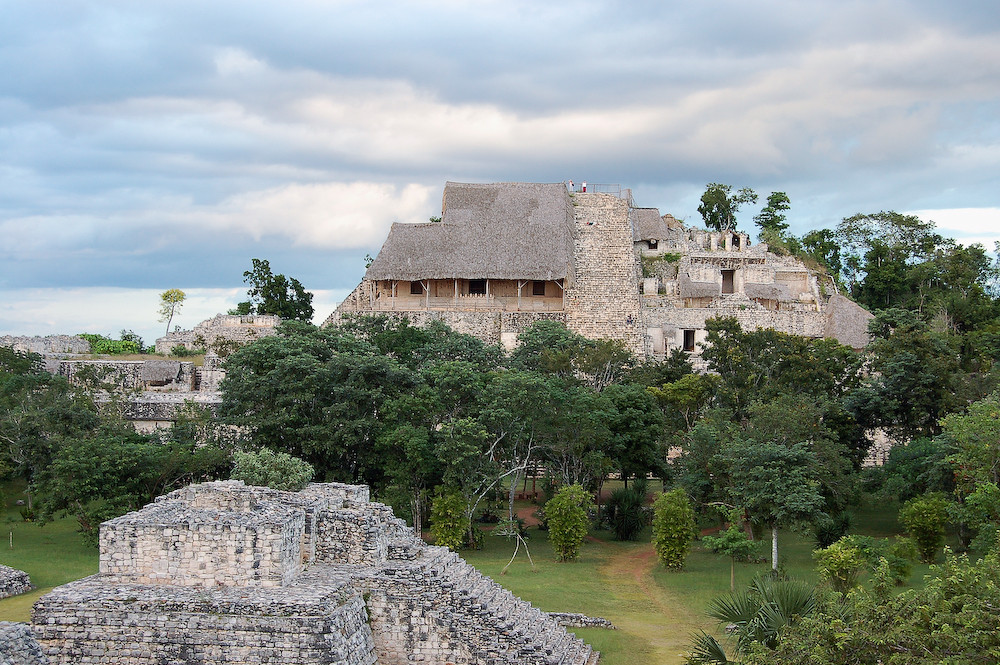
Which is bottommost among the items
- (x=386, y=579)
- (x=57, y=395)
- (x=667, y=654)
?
(x=667, y=654)

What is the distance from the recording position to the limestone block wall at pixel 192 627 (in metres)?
12.4

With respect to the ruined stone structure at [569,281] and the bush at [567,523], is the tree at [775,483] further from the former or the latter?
the ruined stone structure at [569,281]

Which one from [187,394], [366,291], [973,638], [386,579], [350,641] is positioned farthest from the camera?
[366,291]

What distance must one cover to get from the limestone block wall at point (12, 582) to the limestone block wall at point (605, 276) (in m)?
23.5

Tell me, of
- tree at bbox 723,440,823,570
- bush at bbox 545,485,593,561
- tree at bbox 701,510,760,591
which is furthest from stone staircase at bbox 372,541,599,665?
bush at bbox 545,485,593,561

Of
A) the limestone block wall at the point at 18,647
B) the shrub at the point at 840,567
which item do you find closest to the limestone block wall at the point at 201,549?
the limestone block wall at the point at 18,647

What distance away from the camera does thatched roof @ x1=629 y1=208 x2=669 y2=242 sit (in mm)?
47812

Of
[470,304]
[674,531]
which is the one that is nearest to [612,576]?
[674,531]

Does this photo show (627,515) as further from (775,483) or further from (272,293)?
(272,293)

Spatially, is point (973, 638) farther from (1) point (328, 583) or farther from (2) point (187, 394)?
(2) point (187, 394)

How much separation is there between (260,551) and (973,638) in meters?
8.50

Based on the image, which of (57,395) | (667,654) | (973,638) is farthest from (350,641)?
(57,395)

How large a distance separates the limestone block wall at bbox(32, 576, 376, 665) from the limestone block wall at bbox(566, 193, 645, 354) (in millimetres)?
25724

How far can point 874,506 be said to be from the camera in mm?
26516
